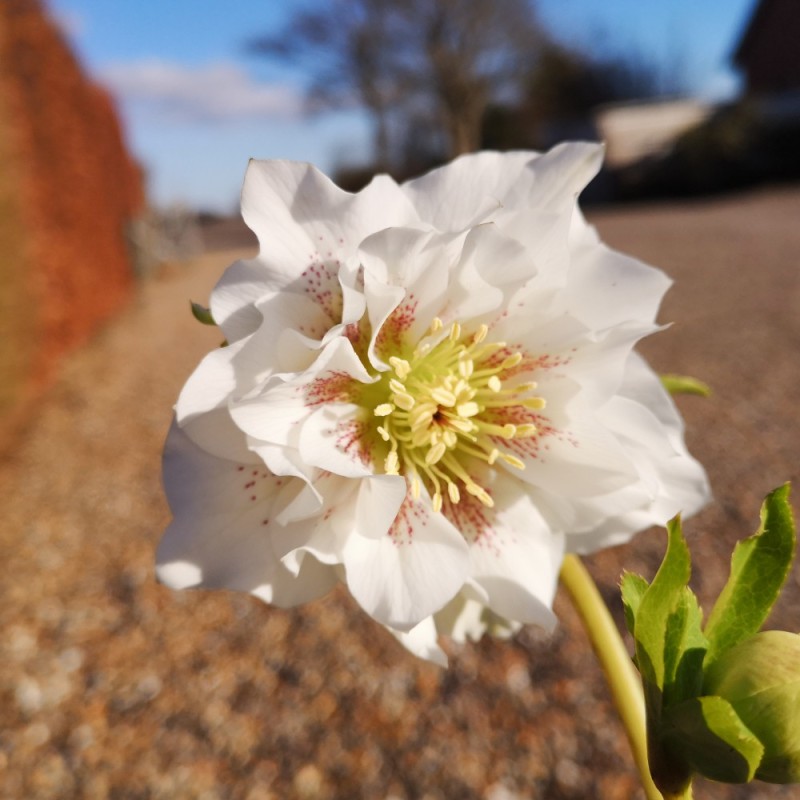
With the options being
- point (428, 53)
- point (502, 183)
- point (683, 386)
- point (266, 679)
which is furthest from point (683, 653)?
point (428, 53)

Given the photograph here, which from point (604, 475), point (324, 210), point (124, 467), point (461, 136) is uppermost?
point (324, 210)

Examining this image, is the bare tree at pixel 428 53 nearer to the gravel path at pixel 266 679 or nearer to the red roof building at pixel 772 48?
the red roof building at pixel 772 48

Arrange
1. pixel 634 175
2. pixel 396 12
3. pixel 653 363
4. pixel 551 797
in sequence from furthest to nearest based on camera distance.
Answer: pixel 396 12
pixel 634 175
pixel 653 363
pixel 551 797

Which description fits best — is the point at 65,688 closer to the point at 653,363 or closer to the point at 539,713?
the point at 539,713

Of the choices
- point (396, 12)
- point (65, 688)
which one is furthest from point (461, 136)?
point (65, 688)

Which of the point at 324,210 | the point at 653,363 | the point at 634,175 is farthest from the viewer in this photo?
the point at 634,175

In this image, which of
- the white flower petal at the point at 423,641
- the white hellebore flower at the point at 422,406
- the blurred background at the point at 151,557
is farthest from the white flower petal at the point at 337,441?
the blurred background at the point at 151,557
